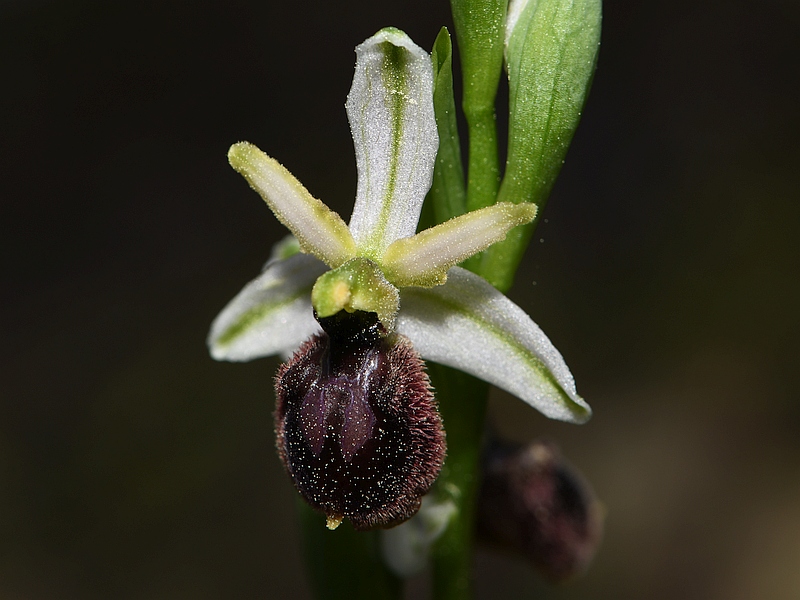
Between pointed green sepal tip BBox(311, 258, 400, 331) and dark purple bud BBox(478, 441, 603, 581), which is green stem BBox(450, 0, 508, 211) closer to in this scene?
pointed green sepal tip BBox(311, 258, 400, 331)

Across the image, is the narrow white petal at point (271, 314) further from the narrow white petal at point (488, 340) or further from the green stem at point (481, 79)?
the green stem at point (481, 79)

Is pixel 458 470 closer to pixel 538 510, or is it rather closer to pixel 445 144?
pixel 538 510

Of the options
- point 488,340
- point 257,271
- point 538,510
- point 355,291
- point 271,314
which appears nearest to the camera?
point 355,291

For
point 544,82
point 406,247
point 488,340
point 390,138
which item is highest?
point 544,82

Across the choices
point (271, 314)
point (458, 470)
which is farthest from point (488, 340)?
point (271, 314)

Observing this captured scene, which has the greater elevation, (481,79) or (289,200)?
(481,79)

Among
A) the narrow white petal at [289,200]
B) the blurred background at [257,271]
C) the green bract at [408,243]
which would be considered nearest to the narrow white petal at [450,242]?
the green bract at [408,243]

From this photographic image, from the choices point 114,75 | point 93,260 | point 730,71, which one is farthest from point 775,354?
point 114,75
